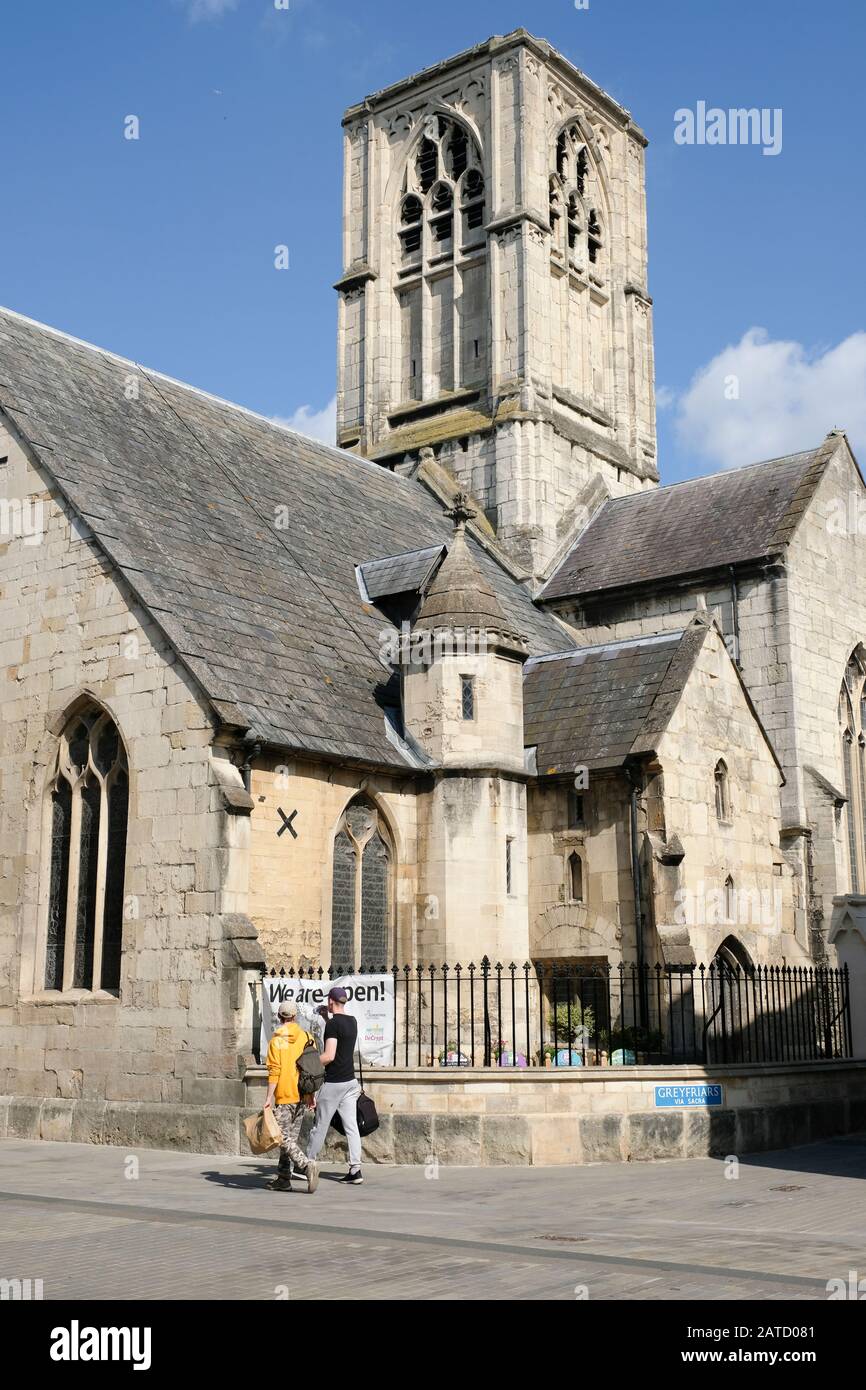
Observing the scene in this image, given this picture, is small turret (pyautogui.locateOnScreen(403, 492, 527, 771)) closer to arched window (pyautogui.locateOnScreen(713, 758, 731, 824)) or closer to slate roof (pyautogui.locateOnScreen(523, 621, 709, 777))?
slate roof (pyautogui.locateOnScreen(523, 621, 709, 777))

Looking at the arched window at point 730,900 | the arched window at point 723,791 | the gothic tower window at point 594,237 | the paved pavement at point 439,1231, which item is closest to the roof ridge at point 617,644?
the arched window at point 723,791

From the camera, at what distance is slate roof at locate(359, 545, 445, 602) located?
24719mm

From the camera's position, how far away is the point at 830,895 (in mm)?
27391

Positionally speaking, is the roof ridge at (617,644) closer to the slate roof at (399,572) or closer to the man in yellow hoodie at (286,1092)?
the slate roof at (399,572)

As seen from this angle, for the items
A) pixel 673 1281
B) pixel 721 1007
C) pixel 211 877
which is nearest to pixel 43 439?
pixel 211 877

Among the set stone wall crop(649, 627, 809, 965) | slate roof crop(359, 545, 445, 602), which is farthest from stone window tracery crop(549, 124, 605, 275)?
stone wall crop(649, 627, 809, 965)

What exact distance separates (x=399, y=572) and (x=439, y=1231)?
15.9m

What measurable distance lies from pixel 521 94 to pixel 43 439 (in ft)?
69.3

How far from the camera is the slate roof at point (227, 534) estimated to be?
1983 cm

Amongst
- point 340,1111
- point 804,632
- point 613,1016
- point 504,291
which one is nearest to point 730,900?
point 613,1016

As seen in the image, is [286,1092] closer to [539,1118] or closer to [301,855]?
[539,1118]

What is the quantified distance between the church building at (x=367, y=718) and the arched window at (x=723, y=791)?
0.09 metres

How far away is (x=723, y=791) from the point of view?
24.0 meters

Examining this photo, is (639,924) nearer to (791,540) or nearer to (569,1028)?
(569,1028)
